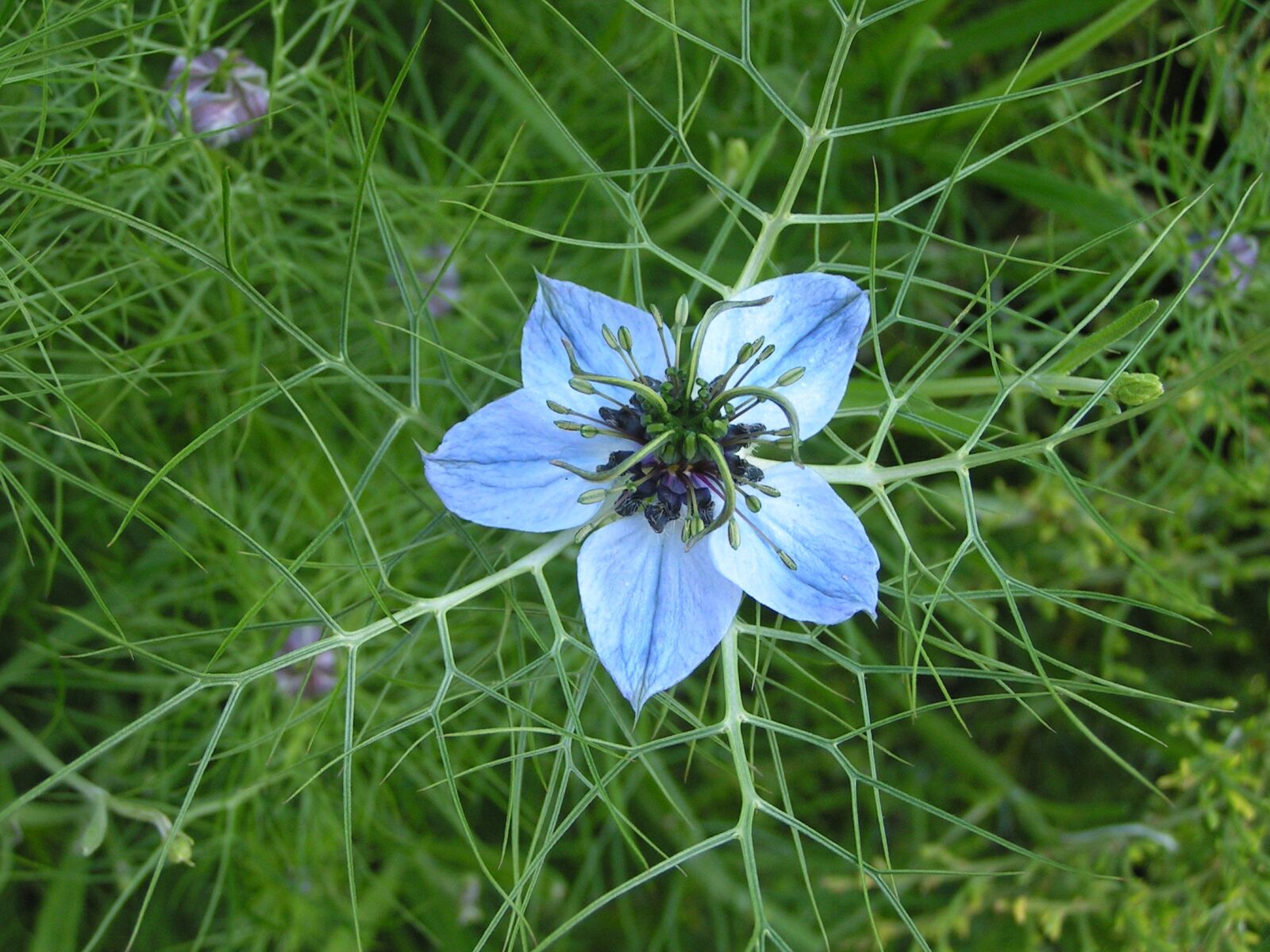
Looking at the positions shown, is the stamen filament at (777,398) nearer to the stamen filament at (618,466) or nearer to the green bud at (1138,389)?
the stamen filament at (618,466)

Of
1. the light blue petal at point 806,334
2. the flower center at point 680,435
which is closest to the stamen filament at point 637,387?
the flower center at point 680,435

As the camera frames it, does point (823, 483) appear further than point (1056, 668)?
No

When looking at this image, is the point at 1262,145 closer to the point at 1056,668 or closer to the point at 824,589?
the point at 1056,668

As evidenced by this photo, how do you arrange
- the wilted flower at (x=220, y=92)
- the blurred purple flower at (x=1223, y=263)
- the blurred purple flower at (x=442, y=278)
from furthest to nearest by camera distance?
the blurred purple flower at (x=442, y=278) < the blurred purple flower at (x=1223, y=263) < the wilted flower at (x=220, y=92)

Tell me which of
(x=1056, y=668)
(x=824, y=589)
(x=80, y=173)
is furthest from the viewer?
(x=1056, y=668)

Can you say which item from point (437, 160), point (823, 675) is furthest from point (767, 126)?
point (823, 675)

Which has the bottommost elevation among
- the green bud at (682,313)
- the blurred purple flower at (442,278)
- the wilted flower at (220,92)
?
the blurred purple flower at (442,278)

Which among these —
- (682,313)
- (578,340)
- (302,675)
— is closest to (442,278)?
(302,675)

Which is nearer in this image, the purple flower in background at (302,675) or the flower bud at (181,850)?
the flower bud at (181,850)
